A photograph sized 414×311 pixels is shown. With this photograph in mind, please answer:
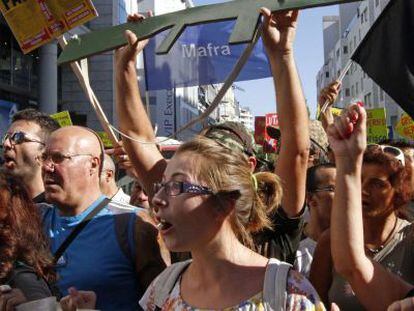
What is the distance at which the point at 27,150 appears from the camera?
3805 mm

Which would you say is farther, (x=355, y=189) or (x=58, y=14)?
(x=58, y=14)

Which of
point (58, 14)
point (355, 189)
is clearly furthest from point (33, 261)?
point (58, 14)

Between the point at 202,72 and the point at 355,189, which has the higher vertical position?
the point at 202,72

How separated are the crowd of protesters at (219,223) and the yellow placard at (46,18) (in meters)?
0.52

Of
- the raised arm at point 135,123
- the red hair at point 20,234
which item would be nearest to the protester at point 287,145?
the raised arm at point 135,123

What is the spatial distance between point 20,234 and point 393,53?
5.44 ft

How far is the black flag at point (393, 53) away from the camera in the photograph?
2.55 m

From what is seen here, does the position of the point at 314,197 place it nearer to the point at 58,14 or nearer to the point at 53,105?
the point at 58,14

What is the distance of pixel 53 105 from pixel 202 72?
12.1m

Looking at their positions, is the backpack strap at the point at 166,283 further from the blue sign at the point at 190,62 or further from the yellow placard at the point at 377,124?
the yellow placard at the point at 377,124

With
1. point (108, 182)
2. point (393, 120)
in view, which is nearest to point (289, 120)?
point (108, 182)

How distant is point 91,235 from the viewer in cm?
289

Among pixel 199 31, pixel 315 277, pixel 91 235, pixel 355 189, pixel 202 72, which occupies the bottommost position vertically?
pixel 315 277

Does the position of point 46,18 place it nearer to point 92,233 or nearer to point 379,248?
point 92,233
